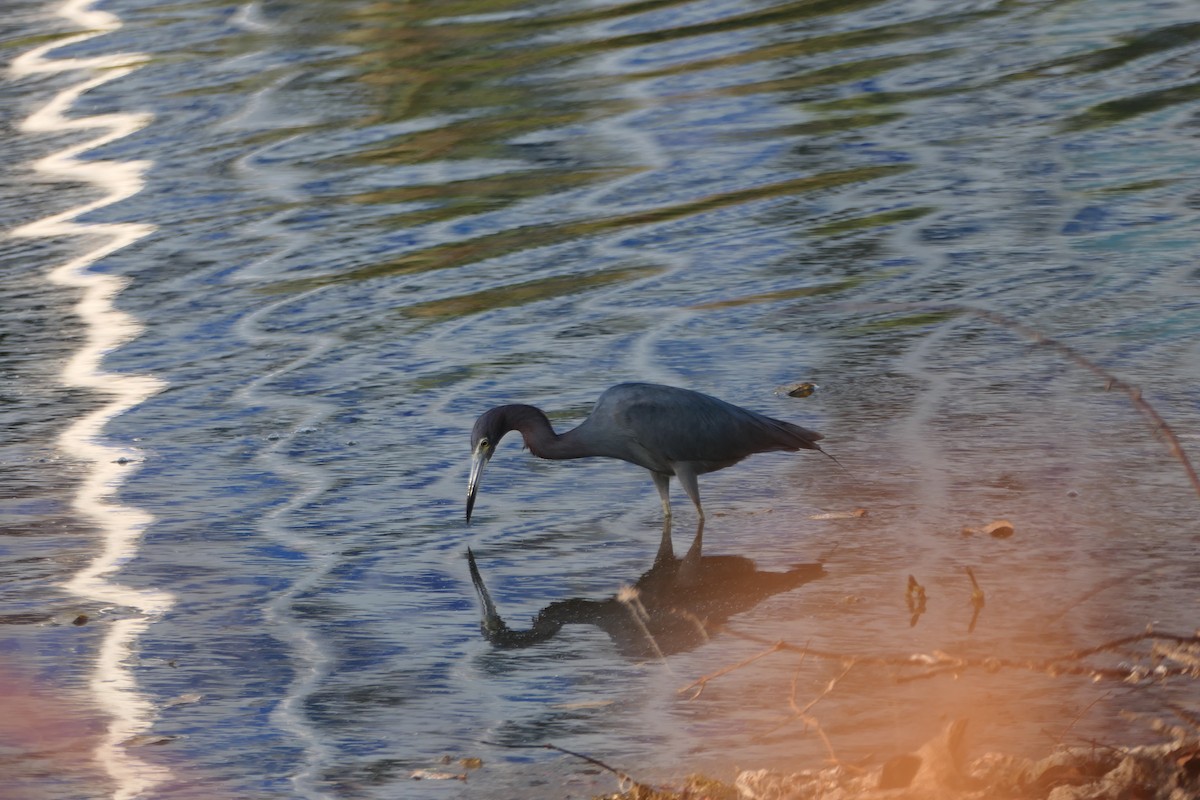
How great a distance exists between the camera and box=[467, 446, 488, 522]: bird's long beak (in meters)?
7.58

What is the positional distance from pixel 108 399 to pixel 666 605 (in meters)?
4.07

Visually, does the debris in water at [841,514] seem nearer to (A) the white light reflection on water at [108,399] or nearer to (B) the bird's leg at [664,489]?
(B) the bird's leg at [664,489]

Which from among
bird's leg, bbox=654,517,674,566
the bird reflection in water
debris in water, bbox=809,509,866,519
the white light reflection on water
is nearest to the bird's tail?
debris in water, bbox=809,509,866,519

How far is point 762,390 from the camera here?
9.02m

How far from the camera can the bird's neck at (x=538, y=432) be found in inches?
310

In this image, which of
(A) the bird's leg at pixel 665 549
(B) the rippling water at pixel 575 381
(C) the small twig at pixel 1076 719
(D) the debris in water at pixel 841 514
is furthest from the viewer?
(D) the debris in water at pixel 841 514

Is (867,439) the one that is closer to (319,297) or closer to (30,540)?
(30,540)

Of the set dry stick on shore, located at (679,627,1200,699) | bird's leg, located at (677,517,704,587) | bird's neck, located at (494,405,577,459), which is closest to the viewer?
dry stick on shore, located at (679,627,1200,699)

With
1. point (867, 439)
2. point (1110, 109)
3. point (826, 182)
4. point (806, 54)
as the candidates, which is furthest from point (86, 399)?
point (806, 54)

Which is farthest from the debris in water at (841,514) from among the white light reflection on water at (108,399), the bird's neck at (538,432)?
the white light reflection on water at (108,399)

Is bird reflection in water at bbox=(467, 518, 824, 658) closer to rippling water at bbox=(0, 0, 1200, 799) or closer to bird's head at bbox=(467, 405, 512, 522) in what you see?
rippling water at bbox=(0, 0, 1200, 799)

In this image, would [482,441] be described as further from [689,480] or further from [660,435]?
[689,480]

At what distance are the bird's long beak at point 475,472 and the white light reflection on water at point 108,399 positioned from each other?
1141 millimetres

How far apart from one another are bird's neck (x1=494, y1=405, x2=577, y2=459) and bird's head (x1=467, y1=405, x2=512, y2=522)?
1.6 inches
